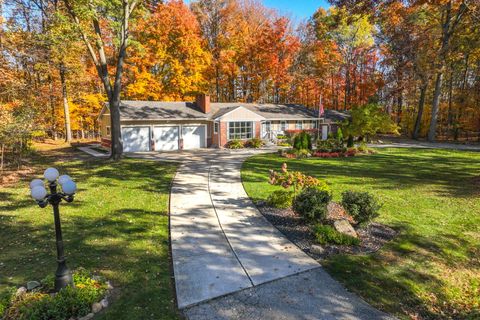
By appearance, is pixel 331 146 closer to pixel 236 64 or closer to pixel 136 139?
pixel 136 139

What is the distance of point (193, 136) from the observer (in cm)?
2489

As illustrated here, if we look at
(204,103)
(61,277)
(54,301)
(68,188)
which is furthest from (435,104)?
(54,301)

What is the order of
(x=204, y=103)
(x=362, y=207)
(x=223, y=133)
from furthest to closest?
(x=204, y=103) → (x=223, y=133) → (x=362, y=207)

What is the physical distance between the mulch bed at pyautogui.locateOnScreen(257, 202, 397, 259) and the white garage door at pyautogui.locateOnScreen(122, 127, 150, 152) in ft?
54.6

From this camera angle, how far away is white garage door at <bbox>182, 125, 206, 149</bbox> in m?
24.4

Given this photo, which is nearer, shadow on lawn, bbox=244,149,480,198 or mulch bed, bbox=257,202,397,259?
mulch bed, bbox=257,202,397,259

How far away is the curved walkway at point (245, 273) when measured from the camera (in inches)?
170

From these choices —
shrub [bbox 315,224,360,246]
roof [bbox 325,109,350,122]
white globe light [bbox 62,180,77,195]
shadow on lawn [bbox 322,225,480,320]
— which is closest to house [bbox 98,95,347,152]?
roof [bbox 325,109,350,122]

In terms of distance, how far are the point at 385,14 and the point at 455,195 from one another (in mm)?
8896

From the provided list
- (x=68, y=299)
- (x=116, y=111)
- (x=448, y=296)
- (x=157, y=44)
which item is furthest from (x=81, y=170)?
(x=157, y=44)

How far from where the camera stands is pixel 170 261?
5766 millimetres

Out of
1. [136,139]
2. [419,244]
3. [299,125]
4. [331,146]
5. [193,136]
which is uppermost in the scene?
[299,125]

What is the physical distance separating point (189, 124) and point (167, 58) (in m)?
10.3

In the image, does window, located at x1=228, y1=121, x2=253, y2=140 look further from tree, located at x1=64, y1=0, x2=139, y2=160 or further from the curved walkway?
the curved walkway
